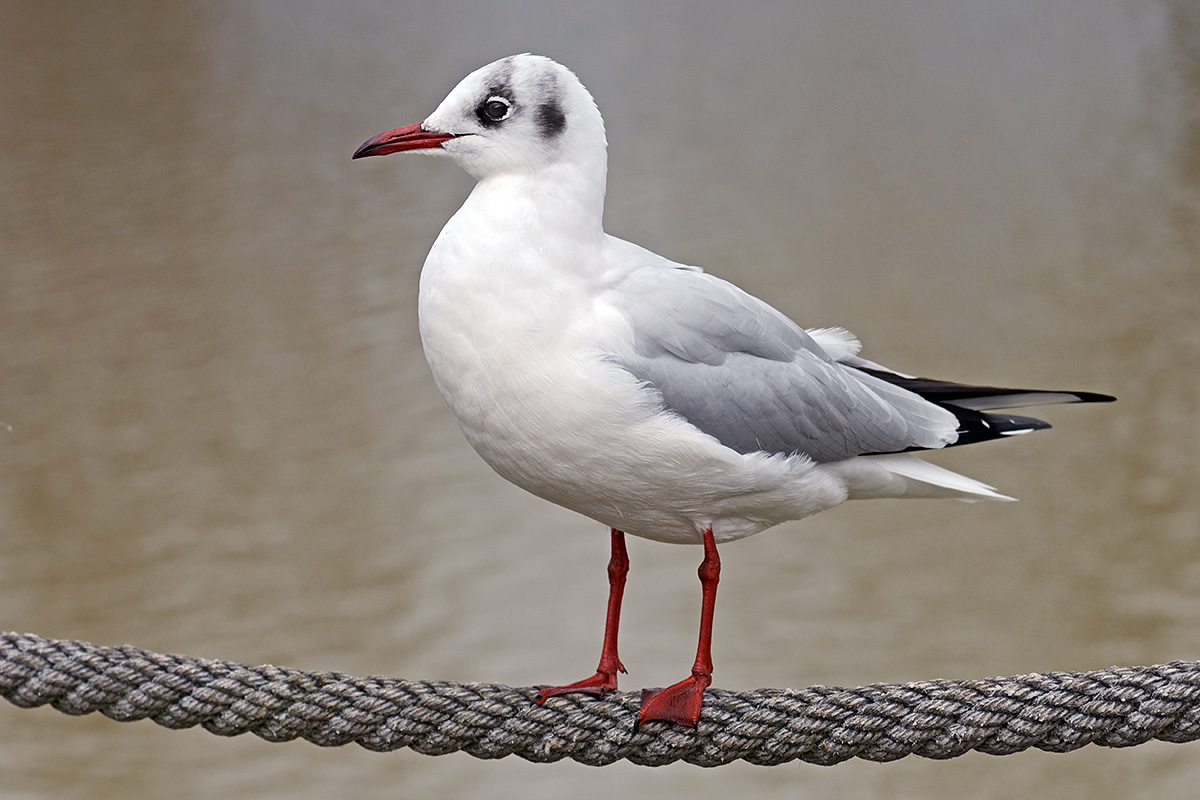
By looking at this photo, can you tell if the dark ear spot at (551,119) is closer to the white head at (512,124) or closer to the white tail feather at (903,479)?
the white head at (512,124)

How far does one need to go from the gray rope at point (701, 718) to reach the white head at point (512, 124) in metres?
0.55

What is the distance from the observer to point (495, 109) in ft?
4.43

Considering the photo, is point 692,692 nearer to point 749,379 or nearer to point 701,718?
point 701,718

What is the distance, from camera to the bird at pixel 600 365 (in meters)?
1.29

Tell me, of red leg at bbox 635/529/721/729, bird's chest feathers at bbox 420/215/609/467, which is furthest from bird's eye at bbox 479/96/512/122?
red leg at bbox 635/529/721/729

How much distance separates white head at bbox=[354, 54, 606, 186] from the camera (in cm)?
135

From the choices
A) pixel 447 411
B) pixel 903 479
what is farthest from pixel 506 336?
pixel 447 411

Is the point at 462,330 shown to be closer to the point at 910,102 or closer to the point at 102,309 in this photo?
the point at 102,309

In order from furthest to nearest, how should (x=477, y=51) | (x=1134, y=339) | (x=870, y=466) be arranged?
(x=477, y=51) < (x=1134, y=339) < (x=870, y=466)

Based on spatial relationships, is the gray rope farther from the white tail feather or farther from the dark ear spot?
the dark ear spot

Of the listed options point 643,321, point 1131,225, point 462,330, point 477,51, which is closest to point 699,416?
point 643,321

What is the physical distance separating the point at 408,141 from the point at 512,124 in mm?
111

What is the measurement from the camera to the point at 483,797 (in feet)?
9.80

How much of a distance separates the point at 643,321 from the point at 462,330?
188mm
